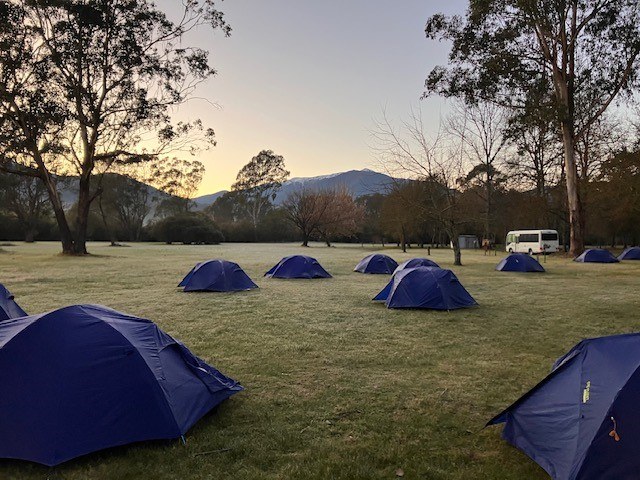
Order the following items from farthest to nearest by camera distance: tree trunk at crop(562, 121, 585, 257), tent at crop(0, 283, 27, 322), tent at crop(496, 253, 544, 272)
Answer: tree trunk at crop(562, 121, 585, 257) < tent at crop(496, 253, 544, 272) < tent at crop(0, 283, 27, 322)

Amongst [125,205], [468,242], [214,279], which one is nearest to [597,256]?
[214,279]

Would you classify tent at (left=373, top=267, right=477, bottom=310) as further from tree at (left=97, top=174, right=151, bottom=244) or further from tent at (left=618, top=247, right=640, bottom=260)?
tree at (left=97, top=174, right=151, bottom=244)

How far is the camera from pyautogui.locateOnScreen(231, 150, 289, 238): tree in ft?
254

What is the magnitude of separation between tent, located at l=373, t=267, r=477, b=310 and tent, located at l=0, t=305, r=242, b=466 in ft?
24.8

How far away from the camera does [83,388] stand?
3881mm

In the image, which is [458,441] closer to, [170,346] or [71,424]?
[170,346]

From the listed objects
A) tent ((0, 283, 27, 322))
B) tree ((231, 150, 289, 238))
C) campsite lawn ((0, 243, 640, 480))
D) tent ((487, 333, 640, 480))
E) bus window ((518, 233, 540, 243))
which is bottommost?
campsite lawn ((0, 243, 640, 480))

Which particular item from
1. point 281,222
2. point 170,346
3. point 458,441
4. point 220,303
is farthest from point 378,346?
point 281,222

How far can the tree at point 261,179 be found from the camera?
77438 mm

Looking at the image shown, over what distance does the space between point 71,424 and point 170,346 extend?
44.5 inches

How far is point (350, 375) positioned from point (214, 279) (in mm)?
9297

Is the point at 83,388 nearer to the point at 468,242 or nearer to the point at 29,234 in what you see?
the point at 468,242

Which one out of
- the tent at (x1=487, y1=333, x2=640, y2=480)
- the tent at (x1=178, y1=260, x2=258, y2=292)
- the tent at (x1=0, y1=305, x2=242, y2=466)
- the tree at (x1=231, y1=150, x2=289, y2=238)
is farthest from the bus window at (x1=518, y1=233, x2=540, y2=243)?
the tree at (x1=231, y1=150, x2=289, y2=238)

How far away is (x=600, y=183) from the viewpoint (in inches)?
1261
